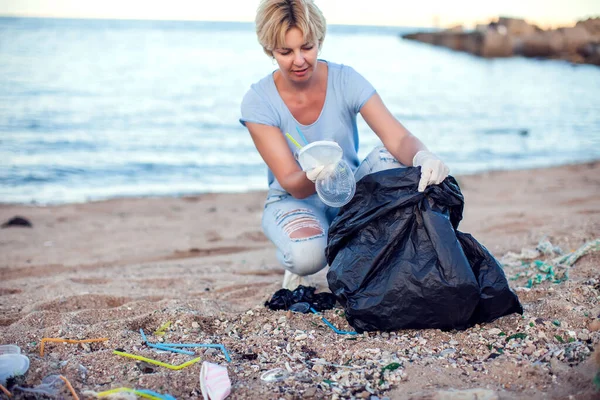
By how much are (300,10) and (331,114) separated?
1.87 feet


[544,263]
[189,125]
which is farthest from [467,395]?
[189,125]

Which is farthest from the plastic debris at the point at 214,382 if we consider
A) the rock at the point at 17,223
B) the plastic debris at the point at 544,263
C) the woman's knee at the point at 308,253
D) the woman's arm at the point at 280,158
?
the rock at the point at 17,223

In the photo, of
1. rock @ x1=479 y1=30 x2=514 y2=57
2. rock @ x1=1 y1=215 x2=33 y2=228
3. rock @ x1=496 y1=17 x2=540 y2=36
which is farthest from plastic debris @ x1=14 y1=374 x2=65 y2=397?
rock @ x1=496 y1=17 x2=540 y2=36

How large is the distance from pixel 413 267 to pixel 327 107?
1118 mm

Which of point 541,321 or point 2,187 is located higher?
point 541,321

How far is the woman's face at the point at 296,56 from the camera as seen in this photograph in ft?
8.73

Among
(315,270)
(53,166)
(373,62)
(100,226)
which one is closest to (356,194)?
(315,270)

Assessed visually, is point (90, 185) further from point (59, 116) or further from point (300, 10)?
point (300, 10)

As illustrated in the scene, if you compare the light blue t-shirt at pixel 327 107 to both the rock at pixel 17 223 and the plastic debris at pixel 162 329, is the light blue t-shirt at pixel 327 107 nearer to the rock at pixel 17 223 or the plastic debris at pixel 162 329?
the plastic debris at pixel 162 329

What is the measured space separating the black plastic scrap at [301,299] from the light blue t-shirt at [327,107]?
76 cm

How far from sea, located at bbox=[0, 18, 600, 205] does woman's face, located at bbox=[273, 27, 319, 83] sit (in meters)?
4.20

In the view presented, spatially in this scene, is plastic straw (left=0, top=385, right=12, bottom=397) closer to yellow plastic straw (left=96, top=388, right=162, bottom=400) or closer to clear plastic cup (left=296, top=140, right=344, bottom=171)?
yellow plastic straw (left=96, top=388, right=162, bottom=400)

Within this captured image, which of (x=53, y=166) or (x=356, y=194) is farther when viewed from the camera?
(x=53, y=166)

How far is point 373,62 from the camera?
2508 centimetres
